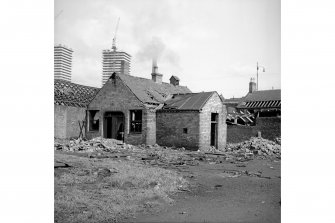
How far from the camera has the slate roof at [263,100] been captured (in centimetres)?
2346

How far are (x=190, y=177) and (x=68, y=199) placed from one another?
3974mm

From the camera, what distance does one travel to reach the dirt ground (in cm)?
494

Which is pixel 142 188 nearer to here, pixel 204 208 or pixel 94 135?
pixel 204 208

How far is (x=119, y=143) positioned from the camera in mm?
16031

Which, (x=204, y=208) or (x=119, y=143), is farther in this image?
(x=119, y=143)

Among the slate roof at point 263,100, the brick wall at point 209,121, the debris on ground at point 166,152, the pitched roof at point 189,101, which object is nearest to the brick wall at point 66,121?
the debris on ground at point 166,152

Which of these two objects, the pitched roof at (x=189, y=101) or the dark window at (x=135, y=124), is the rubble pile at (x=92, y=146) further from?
the pitched roof at (x=189, y=101)

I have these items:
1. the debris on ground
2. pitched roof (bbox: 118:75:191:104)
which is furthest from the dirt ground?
pitched roof (bbox: 118:75:191:104)

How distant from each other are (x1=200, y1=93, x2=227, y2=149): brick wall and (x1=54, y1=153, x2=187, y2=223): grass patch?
790 centimetres

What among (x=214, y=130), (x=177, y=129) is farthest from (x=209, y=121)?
(x=177, y=129)

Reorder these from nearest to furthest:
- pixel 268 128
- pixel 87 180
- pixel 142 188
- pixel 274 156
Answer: pixel 142 188
pixel 87 180
pixel 274 156
pixel 268 128

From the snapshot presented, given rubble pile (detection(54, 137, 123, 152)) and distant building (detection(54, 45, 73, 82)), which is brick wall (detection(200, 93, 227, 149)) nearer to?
rubble pile (detection(54, 137, 123, 152))
